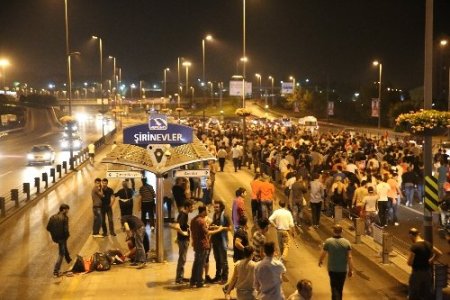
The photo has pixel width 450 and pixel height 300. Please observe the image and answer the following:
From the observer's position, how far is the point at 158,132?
15125 millimetres

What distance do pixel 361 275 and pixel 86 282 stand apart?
18.0 ft

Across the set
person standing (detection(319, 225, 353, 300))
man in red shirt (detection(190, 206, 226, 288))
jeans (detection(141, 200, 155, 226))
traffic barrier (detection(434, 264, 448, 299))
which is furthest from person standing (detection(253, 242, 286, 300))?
jeans (detection(141, 200, 155, 226))

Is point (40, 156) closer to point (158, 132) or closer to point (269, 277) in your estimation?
point (158, 132)

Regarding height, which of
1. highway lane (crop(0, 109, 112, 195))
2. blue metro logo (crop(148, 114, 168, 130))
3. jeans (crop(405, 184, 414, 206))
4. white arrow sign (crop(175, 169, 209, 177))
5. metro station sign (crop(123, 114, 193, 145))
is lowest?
highway lane (crop(0, 109, 112, 195))

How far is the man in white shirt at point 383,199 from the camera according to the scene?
1773cm

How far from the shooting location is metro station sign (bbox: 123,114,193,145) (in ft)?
49.4

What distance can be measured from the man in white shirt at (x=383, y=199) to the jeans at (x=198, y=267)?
7.05m

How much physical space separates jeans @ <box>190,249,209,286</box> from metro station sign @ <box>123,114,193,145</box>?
373cm

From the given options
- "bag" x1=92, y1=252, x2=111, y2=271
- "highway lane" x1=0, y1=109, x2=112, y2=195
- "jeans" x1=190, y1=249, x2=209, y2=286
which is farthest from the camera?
"highway lane" x1=0, y1=109, x2=112, y2=195

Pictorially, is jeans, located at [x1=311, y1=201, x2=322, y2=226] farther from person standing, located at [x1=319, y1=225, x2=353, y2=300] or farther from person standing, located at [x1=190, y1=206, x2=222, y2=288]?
person standing, located at [x1=319, y1=225, x2=353, y2=300]

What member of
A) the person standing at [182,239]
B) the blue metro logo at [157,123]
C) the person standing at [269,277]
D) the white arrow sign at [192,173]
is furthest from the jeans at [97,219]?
the person standing at [269,277]

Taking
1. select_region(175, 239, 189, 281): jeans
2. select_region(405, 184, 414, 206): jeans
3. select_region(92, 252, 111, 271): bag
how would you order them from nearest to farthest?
1. select_region(175, 239, 189, 281): jeans
2. select_region(92, 252, 111, 271): bag
3. select_region(405, 184, 414, 206): jeans

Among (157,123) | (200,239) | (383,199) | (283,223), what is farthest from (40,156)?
(200,239)

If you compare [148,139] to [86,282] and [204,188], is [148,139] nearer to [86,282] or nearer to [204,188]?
[86,282]
